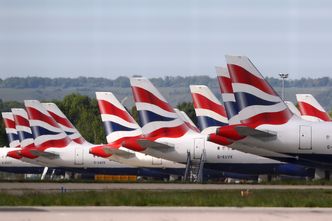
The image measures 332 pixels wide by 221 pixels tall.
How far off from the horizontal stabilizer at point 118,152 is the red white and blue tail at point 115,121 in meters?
1.13

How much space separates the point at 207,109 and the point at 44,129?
2094cm

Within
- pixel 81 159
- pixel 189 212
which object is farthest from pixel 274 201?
pixel 81 159

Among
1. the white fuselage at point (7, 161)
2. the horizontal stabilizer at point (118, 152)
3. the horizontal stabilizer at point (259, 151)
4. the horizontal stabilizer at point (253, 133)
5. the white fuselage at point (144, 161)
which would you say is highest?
the horizontal stabilizer at point (253, 133)

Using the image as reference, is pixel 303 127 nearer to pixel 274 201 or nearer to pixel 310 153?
pixel 310 153

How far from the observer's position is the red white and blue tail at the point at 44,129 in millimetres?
102375

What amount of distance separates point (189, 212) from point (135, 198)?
1249 cm

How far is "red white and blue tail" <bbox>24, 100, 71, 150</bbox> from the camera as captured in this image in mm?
102375

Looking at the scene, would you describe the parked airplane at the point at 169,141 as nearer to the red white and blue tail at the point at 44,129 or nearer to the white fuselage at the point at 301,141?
the white fuselage at the point at 301,141

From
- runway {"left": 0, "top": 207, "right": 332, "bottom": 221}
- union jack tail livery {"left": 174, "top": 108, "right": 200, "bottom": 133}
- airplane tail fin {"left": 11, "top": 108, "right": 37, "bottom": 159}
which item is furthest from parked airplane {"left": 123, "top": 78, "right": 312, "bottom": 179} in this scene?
runway {"left": 0, "top": 207, "right": 332, "bottom": 221}

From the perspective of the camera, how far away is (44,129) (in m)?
103

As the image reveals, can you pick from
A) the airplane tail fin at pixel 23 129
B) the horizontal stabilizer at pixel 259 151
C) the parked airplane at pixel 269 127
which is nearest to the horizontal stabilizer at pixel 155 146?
the horizontal stabilizer at pixel 259 151

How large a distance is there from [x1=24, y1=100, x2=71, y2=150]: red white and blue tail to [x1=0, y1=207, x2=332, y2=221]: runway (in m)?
61.6

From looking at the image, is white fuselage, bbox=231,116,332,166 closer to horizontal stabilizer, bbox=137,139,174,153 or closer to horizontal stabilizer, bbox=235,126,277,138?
horizontal stabilizer, bbox=235,126,277,138

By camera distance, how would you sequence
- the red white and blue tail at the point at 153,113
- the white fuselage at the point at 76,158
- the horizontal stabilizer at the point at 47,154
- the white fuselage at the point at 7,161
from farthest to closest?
the white fuselage at the point at 7,161 → the horizontal stabilizer at the point at 47,154 → the white fuselage at the point at 76,158 → the red white and blue tail at the point at 153,113
